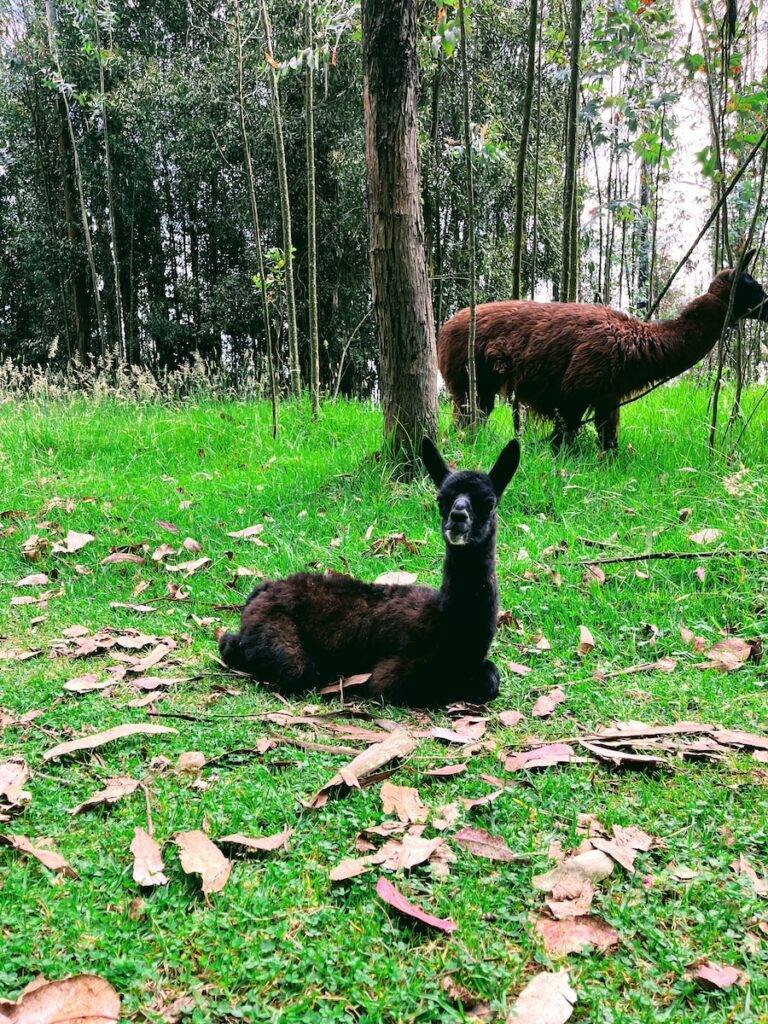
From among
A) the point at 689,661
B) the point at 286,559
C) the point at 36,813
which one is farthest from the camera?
the point at 286,559

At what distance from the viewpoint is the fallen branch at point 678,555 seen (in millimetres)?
4836

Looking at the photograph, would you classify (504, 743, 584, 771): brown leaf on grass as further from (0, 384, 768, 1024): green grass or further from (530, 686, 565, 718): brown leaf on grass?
(530, 686, 565, 718): brown leaf on grass

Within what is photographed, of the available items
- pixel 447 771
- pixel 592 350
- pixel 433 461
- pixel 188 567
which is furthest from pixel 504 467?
pixel 592 350

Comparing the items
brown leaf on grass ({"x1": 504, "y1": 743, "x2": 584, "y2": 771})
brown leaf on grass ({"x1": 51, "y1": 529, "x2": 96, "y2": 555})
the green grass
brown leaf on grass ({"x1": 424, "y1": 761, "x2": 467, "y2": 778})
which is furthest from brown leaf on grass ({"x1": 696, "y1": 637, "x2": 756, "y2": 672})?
brown leaf on grass ({"x1": 51, "y1": 529, "x2": 96, "y2": 555})

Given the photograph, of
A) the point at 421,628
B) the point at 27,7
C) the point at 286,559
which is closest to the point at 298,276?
the point at 27,7

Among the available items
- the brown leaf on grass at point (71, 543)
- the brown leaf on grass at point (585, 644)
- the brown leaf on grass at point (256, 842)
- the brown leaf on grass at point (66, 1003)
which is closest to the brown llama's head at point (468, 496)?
the brown leaf on grass at point (585, 644)

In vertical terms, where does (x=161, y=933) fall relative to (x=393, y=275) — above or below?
below

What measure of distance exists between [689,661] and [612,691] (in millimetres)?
633

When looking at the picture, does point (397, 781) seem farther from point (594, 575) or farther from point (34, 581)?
point (34, 581)

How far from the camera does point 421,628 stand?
3.76 m

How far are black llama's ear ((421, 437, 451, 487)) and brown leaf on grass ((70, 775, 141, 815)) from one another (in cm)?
178

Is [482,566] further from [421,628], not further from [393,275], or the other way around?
[393,275]

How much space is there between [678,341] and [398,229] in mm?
2700

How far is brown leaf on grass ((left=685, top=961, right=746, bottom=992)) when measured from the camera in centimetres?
174
